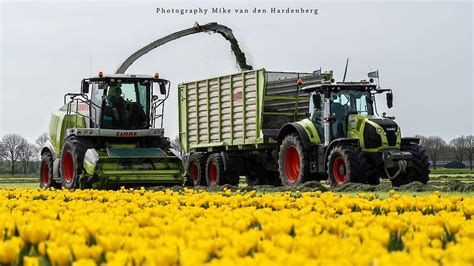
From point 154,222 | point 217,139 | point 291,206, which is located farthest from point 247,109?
point 154,222

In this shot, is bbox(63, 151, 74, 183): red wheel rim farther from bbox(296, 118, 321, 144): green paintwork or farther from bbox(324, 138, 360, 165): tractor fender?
bbox(324, 138, 360, 165): tractor fender

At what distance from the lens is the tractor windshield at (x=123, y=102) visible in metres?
18.3

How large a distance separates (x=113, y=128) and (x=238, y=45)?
670cm

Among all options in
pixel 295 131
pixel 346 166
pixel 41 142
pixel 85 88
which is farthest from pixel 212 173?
pixel 41 142

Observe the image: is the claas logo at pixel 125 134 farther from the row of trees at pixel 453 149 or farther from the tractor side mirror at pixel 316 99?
the row of trees at pixel 453 149

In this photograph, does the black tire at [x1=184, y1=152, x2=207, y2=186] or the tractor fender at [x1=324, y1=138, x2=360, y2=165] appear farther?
the black tire at [x1=184, y1=152, x2=207, y2=186]

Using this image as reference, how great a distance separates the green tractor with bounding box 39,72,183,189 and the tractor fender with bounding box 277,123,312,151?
8.69 feet

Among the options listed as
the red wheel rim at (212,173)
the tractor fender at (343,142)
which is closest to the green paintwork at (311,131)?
the tractor fender at (343,142)

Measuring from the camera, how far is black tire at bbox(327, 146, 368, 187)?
1570 centimetres

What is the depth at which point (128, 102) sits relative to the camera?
61.1 feet

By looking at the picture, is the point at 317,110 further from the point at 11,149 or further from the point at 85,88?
the point at 11,149

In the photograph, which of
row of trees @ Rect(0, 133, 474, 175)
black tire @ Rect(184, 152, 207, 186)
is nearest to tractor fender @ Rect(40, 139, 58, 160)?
black tire @ Rect(184, 152, 207, 186)

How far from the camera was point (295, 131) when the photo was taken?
1806 cm

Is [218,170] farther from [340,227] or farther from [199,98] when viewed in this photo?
[340,227]
